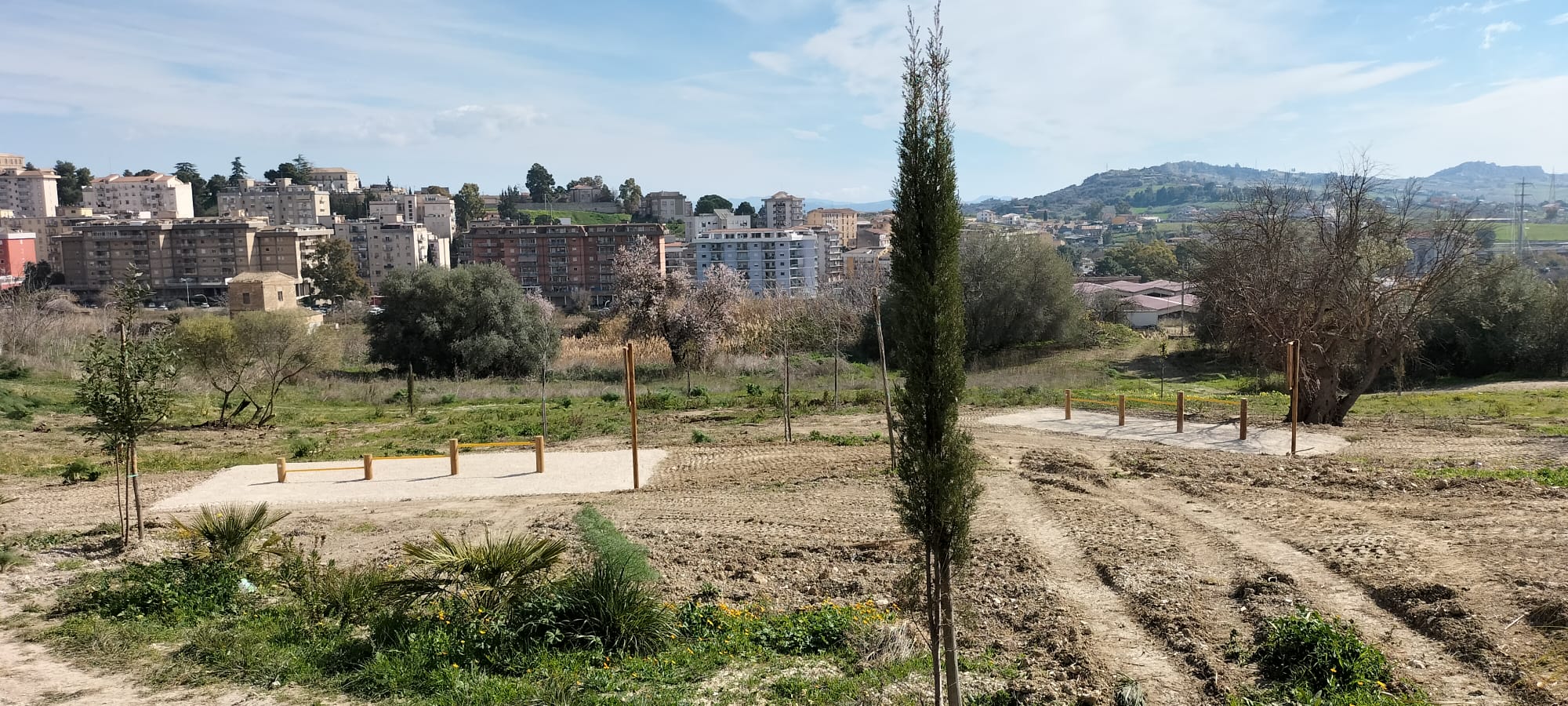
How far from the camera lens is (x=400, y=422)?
80.9 ft

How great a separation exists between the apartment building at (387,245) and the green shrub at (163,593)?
108 m

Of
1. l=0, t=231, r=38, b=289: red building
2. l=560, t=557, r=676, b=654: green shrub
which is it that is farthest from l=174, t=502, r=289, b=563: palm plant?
l=0, t=231, r=38, b=289: red building

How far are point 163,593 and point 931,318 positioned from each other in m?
8.82

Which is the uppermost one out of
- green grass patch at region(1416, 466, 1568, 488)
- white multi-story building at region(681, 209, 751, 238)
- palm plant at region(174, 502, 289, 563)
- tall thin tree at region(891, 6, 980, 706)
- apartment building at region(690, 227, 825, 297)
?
white multi-story building at region(681, 209, 751, 238)

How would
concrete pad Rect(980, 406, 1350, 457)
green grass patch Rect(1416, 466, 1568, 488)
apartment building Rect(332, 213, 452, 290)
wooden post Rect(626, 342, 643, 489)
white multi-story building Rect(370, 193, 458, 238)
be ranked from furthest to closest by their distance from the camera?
white multi-story building Rect(370, 193, 458, 238), apartment building Rect(332, 213, 452, 290), concrete pad Rect(980, 406, 1350, 457), wooden post Rect(626, 342, 643, 489), green grass patch Rect(1416, 466, 1568, 488)

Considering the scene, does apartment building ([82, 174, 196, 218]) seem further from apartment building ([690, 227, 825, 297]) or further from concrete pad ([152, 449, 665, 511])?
concrete pad ([152, 449, 665, 511])

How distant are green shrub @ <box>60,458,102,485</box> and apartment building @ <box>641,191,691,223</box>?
144273 mm

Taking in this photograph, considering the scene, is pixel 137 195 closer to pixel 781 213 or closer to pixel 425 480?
pixel 781 213

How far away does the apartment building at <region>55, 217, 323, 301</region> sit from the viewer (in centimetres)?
10050

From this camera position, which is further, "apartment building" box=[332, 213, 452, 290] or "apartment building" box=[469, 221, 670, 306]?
"apartment building" box=[332, 213, 452, 290]

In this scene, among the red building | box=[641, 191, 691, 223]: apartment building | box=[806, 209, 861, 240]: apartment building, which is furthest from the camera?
box=[806, 209, 861, 240]: apartment building

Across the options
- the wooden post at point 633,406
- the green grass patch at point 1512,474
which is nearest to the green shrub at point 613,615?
the wooden post at point 633,406

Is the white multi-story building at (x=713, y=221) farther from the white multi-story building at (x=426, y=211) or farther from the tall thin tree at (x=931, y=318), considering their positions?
the tall thin tree at (x=931, y=318)

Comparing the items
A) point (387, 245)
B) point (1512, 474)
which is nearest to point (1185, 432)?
point (1512, 474)
